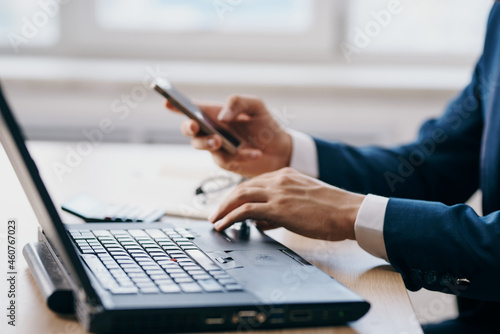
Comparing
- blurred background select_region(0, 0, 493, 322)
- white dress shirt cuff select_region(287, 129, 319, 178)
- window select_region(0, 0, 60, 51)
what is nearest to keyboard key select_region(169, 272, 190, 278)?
white dress shirt cuff select_region(287, 129, 319, 178)

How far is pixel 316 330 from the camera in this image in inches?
23.6

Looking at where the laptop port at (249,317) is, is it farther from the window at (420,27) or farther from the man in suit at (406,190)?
the window at (420,27)

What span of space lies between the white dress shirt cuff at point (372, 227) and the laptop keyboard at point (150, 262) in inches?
8.3

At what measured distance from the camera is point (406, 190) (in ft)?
4.12

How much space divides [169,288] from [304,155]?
0.68m

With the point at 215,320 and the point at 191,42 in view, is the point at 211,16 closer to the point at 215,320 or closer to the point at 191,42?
the point at 191,42

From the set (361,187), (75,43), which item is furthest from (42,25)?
(361,187)

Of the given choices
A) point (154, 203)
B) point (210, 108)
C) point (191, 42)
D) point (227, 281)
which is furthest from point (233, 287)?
point (191, 42)

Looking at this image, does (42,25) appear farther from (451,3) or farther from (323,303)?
(323,303)

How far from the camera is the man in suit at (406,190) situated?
31.8 inches

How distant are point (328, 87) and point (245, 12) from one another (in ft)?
1.62

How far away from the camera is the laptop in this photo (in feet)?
1.82

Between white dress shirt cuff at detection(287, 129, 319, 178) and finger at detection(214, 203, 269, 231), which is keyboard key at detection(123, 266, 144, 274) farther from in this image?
white dress shirt cuff at detection(287, 129, 319, 178)

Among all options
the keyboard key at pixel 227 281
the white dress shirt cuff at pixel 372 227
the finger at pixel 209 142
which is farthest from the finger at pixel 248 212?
the finger at pixel 209 142
